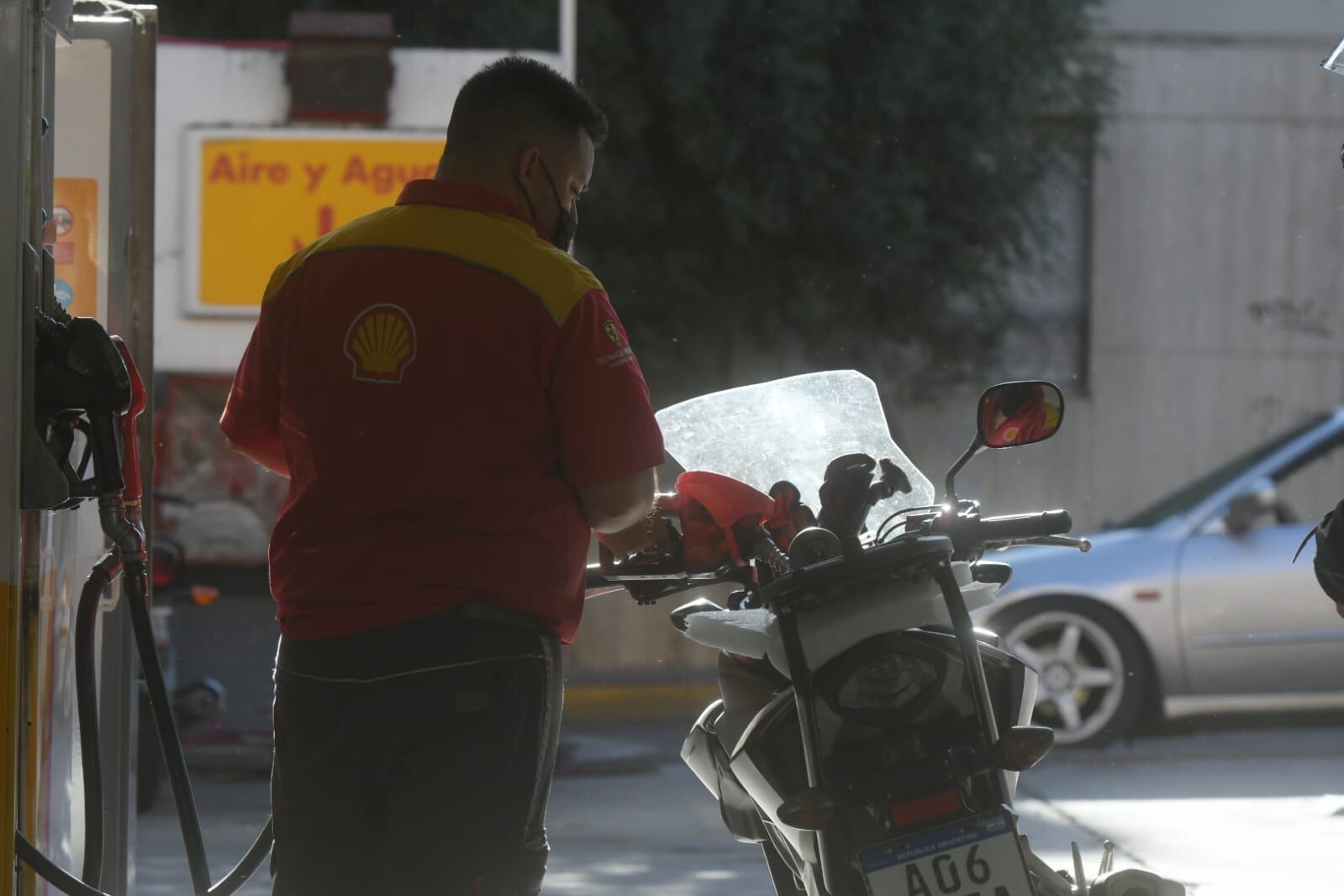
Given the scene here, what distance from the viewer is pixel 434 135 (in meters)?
10.4

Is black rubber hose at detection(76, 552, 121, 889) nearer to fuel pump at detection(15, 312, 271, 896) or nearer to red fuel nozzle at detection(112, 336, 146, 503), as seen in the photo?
fuel pump at detection(15, 312, 271, 896)

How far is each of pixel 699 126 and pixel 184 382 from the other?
158 inches

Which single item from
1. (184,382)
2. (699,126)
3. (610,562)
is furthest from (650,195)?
(610,562)

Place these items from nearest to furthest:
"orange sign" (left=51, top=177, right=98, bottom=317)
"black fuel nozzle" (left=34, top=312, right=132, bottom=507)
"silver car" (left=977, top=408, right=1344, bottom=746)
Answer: "black fuel nozzle" (left=34, top=312, right=132, bottom=507)
"orange sign" (left=51, top=177, right=98, bottom=317)
"silver car" (left=977, top=408, right=1344, bottom=746)

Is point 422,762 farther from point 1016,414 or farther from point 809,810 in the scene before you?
point 1016,414

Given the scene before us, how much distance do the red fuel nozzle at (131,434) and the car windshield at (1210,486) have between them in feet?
21.5

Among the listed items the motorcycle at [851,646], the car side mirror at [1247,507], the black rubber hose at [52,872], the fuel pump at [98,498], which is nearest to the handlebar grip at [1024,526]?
the motorcycle at [851,646]

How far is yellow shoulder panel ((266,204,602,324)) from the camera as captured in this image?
8.16 feet

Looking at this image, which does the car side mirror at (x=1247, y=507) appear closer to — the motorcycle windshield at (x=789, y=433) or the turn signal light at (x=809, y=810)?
the motorcycle windshield at (x=789, y=433)

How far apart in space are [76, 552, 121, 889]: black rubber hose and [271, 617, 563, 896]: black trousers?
697 mm

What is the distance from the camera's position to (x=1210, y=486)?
898 cm

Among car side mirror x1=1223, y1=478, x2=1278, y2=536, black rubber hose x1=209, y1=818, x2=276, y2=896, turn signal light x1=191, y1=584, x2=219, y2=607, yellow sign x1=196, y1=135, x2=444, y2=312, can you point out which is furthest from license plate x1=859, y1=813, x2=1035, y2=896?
yellow sign x1=196, y1=135, x2=444, y2=312

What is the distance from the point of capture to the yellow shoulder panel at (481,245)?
2488mm

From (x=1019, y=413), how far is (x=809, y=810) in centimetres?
67
